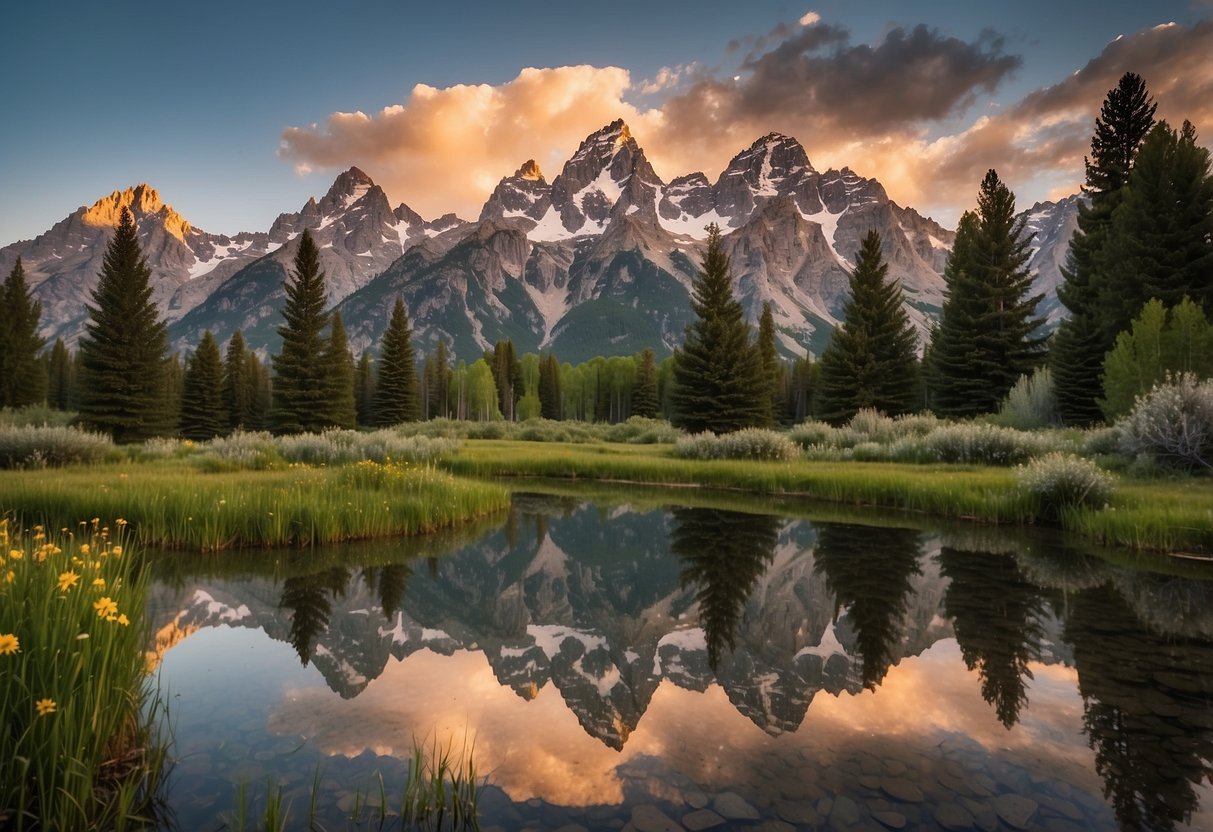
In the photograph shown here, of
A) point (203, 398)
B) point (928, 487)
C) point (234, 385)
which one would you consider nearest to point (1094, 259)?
point (928, 487)

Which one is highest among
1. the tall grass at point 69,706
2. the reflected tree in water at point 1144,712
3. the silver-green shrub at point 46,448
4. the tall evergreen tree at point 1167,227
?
the tall evergreen tree at point 1167,227

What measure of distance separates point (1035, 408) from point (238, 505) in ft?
123

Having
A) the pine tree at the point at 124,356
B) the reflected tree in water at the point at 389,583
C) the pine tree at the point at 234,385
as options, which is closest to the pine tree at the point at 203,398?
the pine tree at the point at 234,385

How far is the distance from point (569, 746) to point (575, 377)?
121572 millimetres

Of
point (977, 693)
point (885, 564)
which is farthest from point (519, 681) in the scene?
point (885, 564)

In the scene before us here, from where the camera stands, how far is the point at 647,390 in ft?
319

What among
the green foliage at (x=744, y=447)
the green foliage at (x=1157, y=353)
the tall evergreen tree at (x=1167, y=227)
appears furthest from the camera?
the tall evergreen tree at (x=1167, y=227)

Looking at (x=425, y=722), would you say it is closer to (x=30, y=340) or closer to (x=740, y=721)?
(x=740, y=721)

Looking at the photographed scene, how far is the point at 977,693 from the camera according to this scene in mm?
6277

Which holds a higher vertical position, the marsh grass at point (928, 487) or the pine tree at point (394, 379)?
the pine tree at point (394, 379)

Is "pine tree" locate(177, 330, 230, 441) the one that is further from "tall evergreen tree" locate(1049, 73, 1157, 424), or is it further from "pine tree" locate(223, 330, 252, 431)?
"tall evergreen tree" locate(1049, 73, 1157, 424)

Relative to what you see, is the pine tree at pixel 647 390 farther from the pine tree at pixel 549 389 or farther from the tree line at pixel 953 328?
the tree line at pixel 953 328

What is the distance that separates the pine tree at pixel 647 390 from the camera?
96350 millimetres

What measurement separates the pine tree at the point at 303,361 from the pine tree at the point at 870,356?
36895mm
